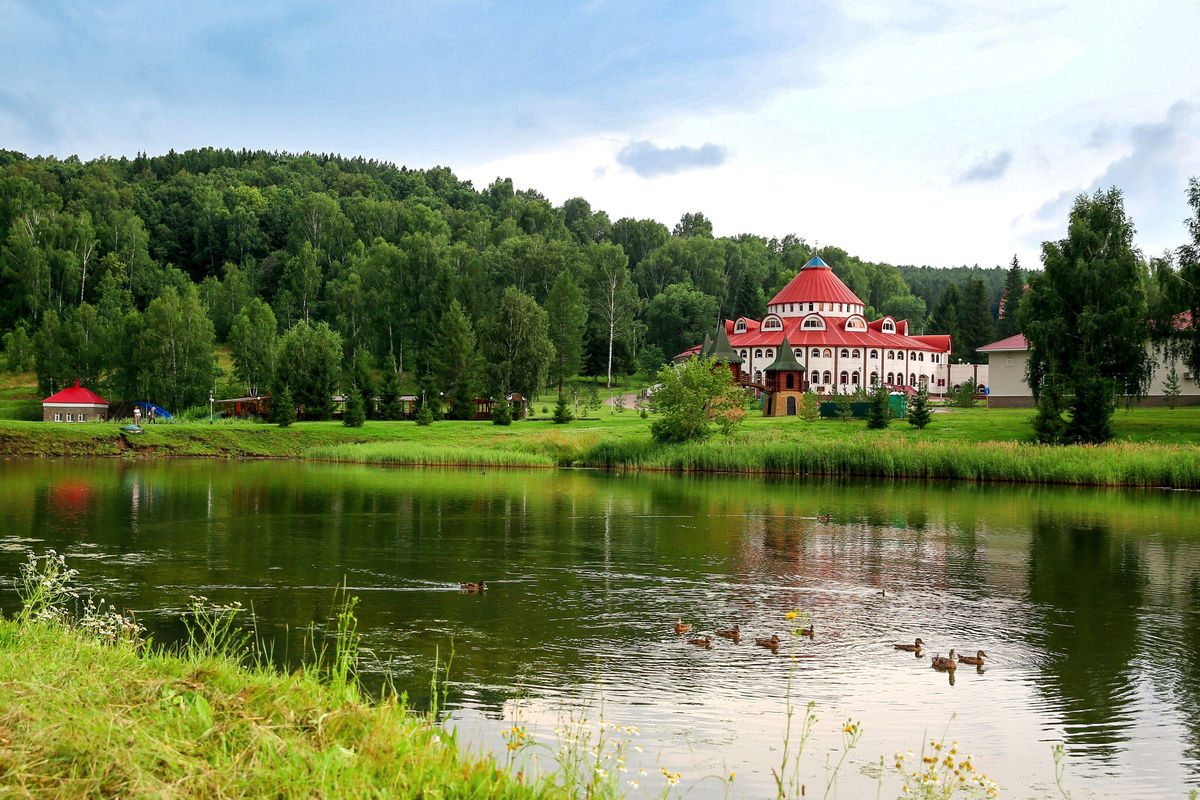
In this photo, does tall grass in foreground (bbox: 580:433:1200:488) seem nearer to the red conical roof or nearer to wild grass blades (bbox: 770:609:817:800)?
wild grass blades (bbox: 770:609:817:800)

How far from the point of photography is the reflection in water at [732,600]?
484 inches

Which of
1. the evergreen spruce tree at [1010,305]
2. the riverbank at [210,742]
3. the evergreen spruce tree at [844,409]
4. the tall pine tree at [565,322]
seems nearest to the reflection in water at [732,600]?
the riverbank at [210,742]

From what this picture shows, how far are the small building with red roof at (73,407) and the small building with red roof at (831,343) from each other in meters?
53.7

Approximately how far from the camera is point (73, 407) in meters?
79.1

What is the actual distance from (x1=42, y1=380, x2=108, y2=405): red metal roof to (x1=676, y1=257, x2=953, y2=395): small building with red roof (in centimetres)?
5381

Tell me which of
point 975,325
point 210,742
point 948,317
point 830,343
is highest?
point 948,317

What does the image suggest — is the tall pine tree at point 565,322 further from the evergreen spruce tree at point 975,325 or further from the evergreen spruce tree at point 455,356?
the evergreen spruce tree at point 975,325

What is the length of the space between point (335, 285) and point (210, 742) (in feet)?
329

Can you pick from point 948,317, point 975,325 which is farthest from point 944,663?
point 948,317

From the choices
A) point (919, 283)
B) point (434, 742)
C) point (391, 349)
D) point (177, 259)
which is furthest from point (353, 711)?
point (919, 283)

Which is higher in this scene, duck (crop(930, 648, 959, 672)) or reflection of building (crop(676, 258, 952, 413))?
reflection of building (crop(676, 258, 952, 413))

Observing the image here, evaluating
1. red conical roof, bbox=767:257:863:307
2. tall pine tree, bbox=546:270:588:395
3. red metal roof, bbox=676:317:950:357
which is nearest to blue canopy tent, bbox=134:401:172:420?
tall pine tree, bbox=546:270:588:395

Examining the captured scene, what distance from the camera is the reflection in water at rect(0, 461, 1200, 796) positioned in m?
12.3

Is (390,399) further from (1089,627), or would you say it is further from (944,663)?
(944,663)
